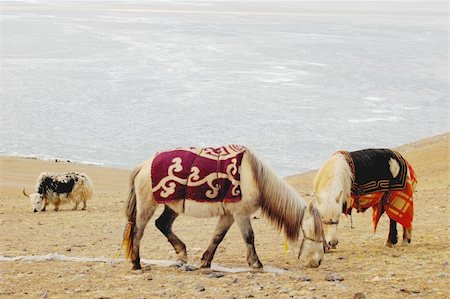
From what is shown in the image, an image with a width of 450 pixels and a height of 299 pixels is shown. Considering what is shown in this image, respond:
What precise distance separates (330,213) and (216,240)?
1.49 meters

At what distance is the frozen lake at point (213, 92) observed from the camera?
31.8 metres

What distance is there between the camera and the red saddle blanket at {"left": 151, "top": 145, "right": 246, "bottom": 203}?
8.34 meters

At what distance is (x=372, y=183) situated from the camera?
977 centimetres

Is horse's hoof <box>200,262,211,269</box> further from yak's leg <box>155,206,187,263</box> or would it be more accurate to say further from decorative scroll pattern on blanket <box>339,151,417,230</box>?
decorative scroll pattern on blanket <box>339,151,417,230</box>

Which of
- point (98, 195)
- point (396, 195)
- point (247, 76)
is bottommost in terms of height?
point (98, 195)

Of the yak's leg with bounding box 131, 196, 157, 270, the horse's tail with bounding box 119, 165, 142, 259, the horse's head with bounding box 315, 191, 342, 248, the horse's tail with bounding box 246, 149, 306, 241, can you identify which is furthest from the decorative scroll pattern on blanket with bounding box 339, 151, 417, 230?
the horse's tail with bounding box 119, 165, 142, 259

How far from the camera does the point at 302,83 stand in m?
48.1

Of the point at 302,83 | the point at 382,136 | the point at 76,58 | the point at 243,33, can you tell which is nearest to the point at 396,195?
the point at 382,136

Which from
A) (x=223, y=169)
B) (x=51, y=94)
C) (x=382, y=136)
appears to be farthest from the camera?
(x=51, y=94)

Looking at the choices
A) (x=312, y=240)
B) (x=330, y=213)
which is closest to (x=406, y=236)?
(x=330, y=213)

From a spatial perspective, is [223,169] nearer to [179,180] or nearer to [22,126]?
[179,180]

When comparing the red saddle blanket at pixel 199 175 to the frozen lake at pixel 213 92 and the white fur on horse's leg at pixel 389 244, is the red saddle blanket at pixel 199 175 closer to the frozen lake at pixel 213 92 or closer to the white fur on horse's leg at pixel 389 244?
the white fur on horse's leg at pixel 389 244

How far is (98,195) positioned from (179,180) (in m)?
13.1

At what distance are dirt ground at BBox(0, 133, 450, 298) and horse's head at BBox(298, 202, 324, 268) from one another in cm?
14
